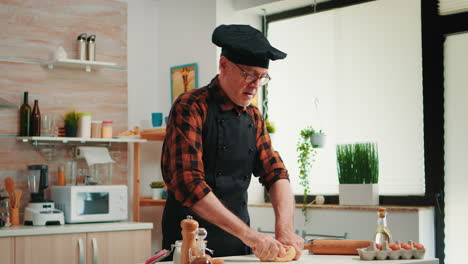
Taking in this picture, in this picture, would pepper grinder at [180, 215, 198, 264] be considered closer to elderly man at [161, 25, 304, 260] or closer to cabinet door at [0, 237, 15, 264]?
elderly man at [161, 25, 304, 260]

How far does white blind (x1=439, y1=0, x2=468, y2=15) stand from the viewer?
13.2 ft

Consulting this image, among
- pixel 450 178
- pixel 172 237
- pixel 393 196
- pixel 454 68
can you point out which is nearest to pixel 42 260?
pixel 172 237

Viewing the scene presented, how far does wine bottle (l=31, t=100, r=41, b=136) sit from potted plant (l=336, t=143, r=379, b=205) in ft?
7.15

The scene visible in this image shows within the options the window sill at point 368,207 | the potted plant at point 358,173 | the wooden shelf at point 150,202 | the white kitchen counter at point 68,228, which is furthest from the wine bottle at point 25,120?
the potted plant at point 358,173

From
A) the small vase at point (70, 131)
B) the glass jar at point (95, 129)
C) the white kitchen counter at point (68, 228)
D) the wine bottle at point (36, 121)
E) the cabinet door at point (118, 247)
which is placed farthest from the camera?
the glass jar at point (95, 129)

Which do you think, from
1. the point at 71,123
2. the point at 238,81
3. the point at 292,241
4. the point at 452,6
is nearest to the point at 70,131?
the point at 71,123

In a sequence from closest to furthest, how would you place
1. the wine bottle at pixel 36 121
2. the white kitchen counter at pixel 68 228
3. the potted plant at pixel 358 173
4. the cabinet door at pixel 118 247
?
the white kitchen counter at pixel 68 228 < the potted plant at pixel 358 173 < the cabinet door at pixel 118 247 < the wine bottle at pixel 36 121

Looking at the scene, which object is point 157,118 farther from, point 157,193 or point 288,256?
point 288,256

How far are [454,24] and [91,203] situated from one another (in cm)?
279

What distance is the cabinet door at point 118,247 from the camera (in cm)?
438

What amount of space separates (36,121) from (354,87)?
92.3 inches

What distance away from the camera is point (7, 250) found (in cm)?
402

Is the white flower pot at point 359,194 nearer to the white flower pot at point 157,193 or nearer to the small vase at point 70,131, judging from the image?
the white flower pot at point 157,193

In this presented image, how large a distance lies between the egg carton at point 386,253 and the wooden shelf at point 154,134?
9.48 ft
